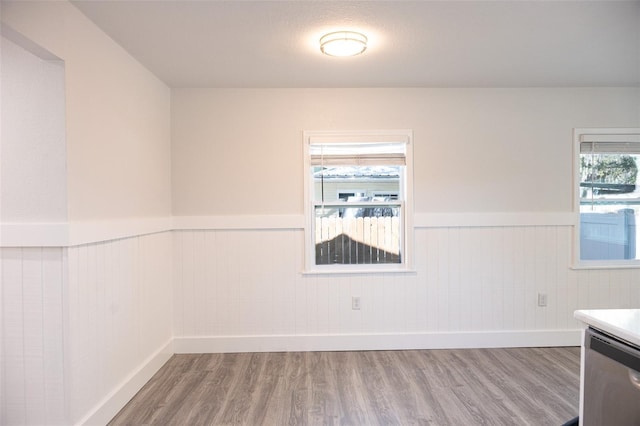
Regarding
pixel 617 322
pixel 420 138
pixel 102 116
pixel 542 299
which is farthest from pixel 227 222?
pixel 542 299

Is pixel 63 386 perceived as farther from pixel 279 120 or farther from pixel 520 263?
pixel 520 263

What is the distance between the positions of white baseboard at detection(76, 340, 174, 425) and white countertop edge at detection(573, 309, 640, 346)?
8.53 ft

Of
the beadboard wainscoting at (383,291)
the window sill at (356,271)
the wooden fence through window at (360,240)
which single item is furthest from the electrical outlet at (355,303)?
the wooden fence through window at (360,240)

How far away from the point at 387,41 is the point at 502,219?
2.04m

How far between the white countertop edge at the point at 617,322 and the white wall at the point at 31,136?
2535 mm

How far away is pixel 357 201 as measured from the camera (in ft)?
11.4

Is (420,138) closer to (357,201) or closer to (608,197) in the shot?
(357,201)

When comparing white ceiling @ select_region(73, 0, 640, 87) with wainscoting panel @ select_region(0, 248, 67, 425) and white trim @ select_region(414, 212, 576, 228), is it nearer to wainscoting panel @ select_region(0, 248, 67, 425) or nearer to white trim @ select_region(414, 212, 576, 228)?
white trim @ select_region(414, 212, 576, 228)

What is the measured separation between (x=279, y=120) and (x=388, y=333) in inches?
88.9

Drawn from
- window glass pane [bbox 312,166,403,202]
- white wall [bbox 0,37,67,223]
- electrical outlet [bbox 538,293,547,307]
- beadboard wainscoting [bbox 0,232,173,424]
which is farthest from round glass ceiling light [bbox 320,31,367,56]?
electrical outlet [bbox 538,293,547,307]

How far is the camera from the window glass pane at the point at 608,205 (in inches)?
136

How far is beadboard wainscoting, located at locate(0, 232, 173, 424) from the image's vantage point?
1.91 metres

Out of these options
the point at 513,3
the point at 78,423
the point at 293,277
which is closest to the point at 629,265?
the point at 513,3

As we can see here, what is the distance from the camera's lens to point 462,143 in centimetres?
339
